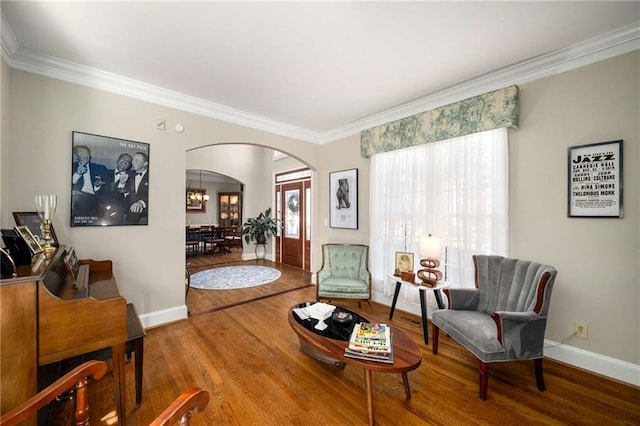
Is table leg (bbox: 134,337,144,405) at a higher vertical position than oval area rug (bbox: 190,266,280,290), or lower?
higher

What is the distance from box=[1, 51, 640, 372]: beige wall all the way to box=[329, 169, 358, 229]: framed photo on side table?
2097 millimetres

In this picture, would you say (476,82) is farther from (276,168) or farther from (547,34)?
(276,168)

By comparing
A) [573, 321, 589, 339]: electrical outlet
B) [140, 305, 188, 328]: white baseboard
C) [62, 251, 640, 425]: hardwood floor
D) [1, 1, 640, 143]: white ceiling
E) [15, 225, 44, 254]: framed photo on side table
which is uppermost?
[1, 1, 640, 143]: white ceiling

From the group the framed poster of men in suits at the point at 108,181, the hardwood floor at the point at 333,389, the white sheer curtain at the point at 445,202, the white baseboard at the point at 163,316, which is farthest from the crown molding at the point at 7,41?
the white sheer curtain at the point at 445,202

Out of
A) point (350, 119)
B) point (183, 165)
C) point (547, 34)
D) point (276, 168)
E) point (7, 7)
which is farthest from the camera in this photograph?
point (276, 168)

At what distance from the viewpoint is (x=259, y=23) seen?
6.30 feet

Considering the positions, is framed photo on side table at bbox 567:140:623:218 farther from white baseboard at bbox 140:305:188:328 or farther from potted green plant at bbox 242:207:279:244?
potted green plant at bbox 242:207:279:244

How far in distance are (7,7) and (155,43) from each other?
2.89 feet

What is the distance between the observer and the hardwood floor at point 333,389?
170 centimetres

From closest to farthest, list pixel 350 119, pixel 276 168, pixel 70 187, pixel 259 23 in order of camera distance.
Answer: pixel 259 23
pixel 70 187
pixel 350 119
pixel 276 168

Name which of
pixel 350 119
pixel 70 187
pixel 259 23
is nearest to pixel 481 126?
pixel 350 119

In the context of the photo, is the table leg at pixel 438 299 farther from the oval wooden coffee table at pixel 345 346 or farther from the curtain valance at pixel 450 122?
the curtain valance at pixel 450 122

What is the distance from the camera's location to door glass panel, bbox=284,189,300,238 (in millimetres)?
6238

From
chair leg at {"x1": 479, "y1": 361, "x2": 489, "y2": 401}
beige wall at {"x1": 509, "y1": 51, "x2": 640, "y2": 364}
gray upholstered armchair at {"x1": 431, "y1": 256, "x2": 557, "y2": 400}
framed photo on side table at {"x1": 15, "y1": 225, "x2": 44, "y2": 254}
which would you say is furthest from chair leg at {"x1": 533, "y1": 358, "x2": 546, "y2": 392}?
framed photo on side table at {"x1": 15, "y1": 225, "x2": 44, "y2": 254}
